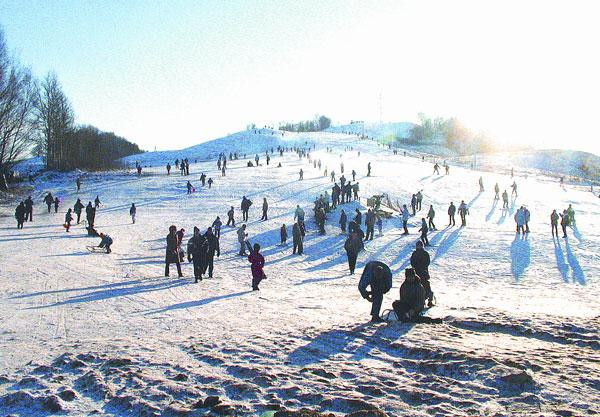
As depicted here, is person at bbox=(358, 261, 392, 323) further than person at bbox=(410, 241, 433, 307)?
No

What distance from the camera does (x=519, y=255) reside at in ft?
64.0

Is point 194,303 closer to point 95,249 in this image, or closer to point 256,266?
point 256,266

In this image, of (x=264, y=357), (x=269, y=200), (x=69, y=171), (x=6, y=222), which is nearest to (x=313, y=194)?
(x=269, y=200)

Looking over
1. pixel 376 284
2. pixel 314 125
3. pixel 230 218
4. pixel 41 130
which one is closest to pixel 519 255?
pixel 376 284

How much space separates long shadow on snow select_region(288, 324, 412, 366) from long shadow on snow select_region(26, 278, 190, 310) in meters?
5.75

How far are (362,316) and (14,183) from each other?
47.6 meters

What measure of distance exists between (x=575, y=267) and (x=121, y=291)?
14844 millimetres

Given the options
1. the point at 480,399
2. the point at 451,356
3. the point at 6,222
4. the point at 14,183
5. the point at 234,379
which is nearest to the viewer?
the point at 480,399

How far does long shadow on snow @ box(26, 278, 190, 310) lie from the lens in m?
10.6

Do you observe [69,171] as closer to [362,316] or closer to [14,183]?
[14,183]

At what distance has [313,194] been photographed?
116 ft

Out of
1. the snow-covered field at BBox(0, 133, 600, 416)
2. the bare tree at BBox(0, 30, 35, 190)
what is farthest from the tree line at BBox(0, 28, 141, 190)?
the snow-covered field at BBox(0, 133, 600, 416)

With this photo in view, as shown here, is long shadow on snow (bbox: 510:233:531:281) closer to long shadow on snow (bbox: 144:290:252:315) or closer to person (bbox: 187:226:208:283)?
long shadow on snow (bbox: 144:290:252:315)

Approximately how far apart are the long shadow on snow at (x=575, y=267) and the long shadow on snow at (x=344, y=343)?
10.5 metres
